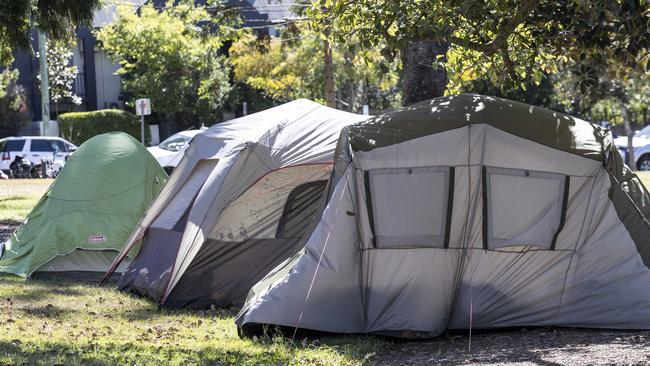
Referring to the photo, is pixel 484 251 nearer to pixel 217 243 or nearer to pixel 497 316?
pixel 497 316

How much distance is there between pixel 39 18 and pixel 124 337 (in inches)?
245

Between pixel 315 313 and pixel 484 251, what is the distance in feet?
5.14

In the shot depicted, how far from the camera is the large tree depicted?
8.71 metres

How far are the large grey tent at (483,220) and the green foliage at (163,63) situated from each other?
29.2 metres

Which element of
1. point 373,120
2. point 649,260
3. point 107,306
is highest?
point 373,120

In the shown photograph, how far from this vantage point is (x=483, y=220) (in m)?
8.32

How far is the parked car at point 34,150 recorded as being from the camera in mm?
31625

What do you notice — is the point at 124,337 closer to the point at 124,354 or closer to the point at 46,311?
the point at 124,354

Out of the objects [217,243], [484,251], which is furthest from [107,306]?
[484,251]

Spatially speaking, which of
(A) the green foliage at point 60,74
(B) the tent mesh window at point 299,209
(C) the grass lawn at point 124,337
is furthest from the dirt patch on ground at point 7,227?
(A) the green foliage at point 60,74

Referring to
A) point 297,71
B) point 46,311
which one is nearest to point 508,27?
point 46,311

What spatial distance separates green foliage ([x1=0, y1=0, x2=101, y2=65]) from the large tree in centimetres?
361

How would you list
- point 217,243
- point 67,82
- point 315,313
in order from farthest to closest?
point 67,82 < point 217,243 < point 315,313

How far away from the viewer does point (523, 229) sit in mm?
8328
